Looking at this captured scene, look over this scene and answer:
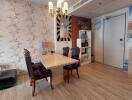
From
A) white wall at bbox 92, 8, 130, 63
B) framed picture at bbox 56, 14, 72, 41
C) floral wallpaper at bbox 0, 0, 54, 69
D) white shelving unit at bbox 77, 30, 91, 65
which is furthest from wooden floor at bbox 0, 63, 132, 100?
white wall at bbox 92, 8, 130, 63

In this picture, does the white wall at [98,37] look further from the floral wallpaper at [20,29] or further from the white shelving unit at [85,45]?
the floral wallpaper at [20,29]

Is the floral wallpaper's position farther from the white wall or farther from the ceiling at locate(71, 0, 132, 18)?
the white wall

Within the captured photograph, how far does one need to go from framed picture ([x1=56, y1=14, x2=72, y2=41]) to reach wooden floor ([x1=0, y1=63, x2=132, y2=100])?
1.95 meters

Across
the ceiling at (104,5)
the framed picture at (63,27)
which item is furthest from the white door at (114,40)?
the framed picture at (63,27)

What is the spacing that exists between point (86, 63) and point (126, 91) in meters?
2.56

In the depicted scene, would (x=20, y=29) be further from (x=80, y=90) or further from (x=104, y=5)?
(x=104, y=5)

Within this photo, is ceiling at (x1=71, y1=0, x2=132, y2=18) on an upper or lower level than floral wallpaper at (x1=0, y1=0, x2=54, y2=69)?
upper

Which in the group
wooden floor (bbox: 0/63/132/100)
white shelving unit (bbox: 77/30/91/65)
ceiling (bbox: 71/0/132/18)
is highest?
ceiling (bbox: 71/0/132/18)

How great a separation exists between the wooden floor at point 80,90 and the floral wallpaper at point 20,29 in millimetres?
933

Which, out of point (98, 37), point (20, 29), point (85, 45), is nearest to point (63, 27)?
point (85, 45)

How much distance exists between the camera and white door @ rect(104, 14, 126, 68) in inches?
156

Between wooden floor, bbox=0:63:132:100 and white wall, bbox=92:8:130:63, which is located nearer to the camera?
wooden floor, bbox=0:63:132:100

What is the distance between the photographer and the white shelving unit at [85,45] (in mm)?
4742

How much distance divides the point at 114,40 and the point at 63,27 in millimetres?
2309
